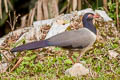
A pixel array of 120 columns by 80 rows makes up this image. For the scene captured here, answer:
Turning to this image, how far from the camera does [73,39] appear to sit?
20.9 feet

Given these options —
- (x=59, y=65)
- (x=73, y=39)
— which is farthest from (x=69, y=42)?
(x=59, y=65)

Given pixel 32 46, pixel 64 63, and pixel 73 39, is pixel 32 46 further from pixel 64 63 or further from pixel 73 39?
pixel 64 63

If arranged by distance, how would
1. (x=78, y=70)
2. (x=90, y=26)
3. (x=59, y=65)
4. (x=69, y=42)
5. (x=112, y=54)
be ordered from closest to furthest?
(x=78, y=70) → (x=69, y=42) → (x=90, y=26) → (x=59, y=65) → (x=112, y=54)

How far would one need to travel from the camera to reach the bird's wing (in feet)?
20.8

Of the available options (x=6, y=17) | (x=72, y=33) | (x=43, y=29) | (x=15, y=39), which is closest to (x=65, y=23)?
(x=43, y=29)

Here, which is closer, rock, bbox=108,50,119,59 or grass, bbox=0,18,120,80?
grass, bbox=0,18,120,80

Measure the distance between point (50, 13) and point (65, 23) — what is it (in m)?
2.04

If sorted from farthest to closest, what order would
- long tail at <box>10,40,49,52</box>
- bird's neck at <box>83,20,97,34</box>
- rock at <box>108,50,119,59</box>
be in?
rock at <box>108,50,119,59</box> < bird's neck at <box>83,20,97,34</box> < long tail at <box>10,40,49,52</box>

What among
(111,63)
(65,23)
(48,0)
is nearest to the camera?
(111,63)

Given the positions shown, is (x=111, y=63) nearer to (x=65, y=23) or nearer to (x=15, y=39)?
(x=65, y=23)

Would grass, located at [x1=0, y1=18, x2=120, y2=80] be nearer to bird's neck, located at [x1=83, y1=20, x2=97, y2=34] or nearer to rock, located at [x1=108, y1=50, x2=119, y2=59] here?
rock, located at [x1=108, y1=50, x2=119, y2=59]

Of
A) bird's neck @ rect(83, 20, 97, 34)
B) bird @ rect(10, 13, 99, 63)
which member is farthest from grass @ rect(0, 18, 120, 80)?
bird's neck @ rect(83, 20, 97, 34)

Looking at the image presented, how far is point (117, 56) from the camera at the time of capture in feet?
24.0

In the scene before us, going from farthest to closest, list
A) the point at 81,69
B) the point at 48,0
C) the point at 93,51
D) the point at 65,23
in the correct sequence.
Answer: the point at 48,0, the point at 65,23, the point at 93,51, the point at 81,69
